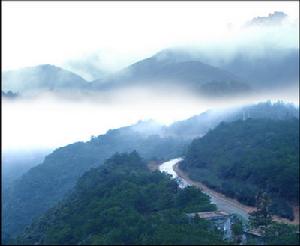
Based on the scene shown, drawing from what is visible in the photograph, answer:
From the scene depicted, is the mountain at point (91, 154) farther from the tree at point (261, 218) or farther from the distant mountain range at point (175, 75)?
the tree at point (261, 218)

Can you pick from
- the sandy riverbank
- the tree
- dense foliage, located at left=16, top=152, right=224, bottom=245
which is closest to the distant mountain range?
the sandy riverbank

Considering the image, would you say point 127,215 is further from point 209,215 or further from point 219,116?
point 219,116

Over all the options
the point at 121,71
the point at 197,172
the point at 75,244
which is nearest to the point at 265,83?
the point at 121,71

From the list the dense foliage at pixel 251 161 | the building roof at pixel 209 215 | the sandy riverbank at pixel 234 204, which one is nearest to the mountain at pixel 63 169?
the dense foliage at pixel 251 161

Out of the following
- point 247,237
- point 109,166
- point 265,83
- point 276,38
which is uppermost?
point 276,38

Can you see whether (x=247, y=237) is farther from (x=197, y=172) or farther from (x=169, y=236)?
(x=197, y=172)

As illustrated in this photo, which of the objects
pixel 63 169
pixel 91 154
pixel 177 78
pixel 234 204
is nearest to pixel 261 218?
pixel 234 204
